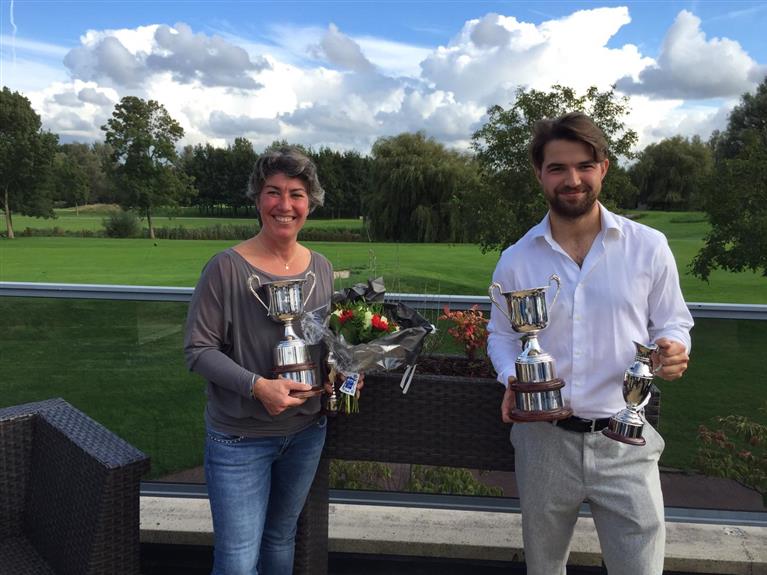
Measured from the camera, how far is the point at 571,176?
1.55 metres

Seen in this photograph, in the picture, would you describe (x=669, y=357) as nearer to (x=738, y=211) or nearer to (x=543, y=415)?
(x=543, y=415)

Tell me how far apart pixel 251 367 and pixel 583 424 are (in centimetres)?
89

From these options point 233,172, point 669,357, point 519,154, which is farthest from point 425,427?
point 233,172

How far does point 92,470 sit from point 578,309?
4.77 feet

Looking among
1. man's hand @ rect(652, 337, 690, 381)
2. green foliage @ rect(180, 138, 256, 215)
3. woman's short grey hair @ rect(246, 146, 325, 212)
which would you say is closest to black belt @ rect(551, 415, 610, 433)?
man's hand @ rect(652, 337, 690, 381)

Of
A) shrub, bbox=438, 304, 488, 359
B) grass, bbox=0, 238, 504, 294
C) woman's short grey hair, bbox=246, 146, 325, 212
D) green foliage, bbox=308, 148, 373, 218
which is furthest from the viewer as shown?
green foliage, bbox=308, 148, 373, 218

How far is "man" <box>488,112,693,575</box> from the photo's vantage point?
1545 millimetres

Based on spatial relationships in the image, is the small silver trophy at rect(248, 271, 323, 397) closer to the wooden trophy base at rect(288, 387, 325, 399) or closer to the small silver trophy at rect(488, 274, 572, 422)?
the wooden trophy base at rect(288, 387, 325, 399)

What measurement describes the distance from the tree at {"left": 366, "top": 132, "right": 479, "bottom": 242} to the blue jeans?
1929 centimetres

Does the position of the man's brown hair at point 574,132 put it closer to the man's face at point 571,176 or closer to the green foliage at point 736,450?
the man's face at point 571,176

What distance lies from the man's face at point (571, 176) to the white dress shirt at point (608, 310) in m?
0.08

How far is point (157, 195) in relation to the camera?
2375 centimetres

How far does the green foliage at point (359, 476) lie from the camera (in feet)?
9.44

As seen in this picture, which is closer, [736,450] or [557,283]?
[557,283]
